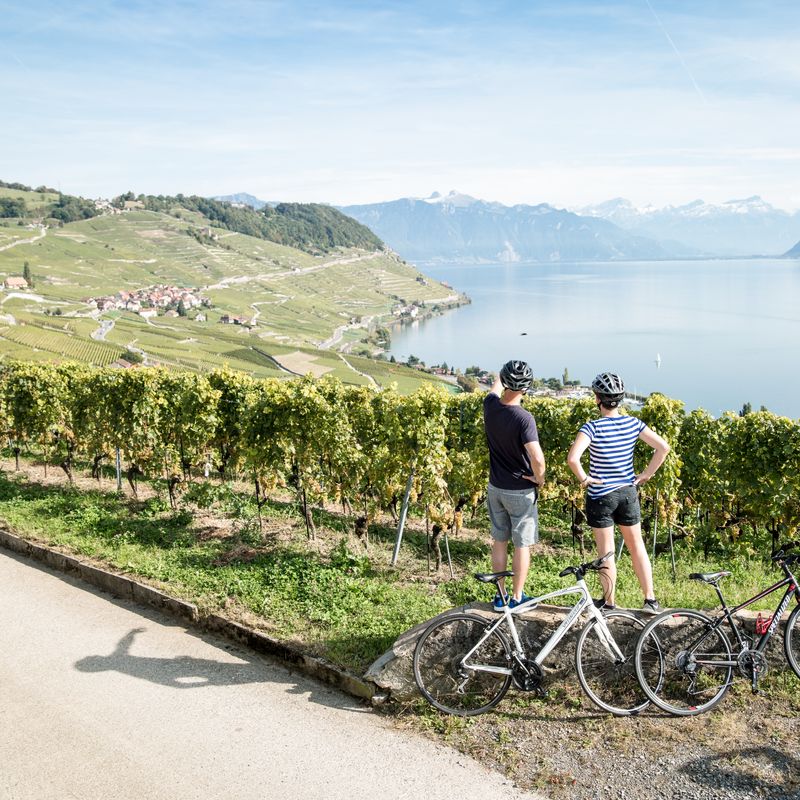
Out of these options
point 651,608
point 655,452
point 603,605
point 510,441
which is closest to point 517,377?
point 510,441

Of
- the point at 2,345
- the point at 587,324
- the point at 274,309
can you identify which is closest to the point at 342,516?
the point at 2,345

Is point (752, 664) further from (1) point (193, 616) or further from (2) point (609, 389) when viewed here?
(1) point (193, 616)

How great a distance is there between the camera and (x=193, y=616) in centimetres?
739

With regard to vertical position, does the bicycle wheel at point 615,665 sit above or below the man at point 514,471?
below

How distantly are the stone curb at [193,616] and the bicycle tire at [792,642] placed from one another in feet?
10.7

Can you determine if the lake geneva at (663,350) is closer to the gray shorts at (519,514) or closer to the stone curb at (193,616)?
the stone curb at (193,616)

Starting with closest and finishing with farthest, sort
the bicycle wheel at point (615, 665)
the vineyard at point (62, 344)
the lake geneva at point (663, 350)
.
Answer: the bicycle wheel at point (615, 665) < the vineyard at point (62, 344) < the lake geneva at point (663, 350)

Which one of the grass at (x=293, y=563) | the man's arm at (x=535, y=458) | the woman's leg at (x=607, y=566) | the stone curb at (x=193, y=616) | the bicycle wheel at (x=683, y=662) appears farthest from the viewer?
the grass at (x=293, y=563)

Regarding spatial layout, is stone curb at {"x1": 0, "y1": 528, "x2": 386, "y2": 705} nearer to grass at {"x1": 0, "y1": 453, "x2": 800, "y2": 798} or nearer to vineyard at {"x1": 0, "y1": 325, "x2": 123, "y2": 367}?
grass at {"x1": 0, "y1": 453, "x2": 800, "y2": 798}

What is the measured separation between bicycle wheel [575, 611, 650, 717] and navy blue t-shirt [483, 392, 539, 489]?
4.23 feet

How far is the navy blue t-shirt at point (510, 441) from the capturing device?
5.90m

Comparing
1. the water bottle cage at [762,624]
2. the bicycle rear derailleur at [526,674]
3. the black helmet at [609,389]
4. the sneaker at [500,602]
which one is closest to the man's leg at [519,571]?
the sneaker at [500,602]

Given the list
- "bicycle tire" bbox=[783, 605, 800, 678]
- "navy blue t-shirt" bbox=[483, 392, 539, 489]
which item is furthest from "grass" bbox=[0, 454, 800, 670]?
"navy blue t-shirt" bbox=[483, 392, 539, 489]

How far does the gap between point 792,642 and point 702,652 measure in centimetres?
80
